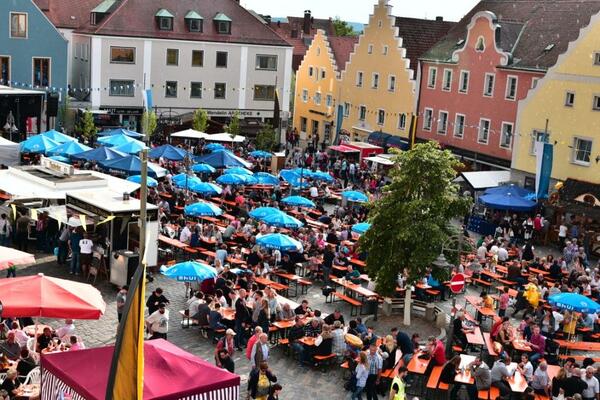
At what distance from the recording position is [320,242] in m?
29.5

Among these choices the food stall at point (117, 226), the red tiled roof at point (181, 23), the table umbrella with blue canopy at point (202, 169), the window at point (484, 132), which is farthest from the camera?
the red tiled roof at point (181, 23)

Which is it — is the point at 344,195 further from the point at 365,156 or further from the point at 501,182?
the point at 365,156

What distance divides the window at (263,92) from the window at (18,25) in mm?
17528

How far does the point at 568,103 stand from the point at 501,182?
5710 mm

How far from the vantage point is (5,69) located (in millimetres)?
57344

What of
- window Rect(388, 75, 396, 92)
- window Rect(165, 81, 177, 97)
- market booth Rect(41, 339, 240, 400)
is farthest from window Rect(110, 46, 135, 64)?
market booth Rect(41, 339, 240, 400)

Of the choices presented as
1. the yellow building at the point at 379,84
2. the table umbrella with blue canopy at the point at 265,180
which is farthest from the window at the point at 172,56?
the table umbrella with blue canopy at the point at 265,180

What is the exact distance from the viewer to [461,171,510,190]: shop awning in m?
43.5

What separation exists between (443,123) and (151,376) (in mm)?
42654

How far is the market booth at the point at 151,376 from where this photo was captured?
12.5m

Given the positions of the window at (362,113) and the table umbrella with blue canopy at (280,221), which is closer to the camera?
the table umbrella with blue canopy at (280,221)

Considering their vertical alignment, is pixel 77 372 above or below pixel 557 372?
above

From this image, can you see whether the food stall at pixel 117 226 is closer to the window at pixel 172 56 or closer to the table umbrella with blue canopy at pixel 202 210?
the table umbrella with blue canopy at pixel 202 210

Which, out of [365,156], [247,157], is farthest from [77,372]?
[365,156]
